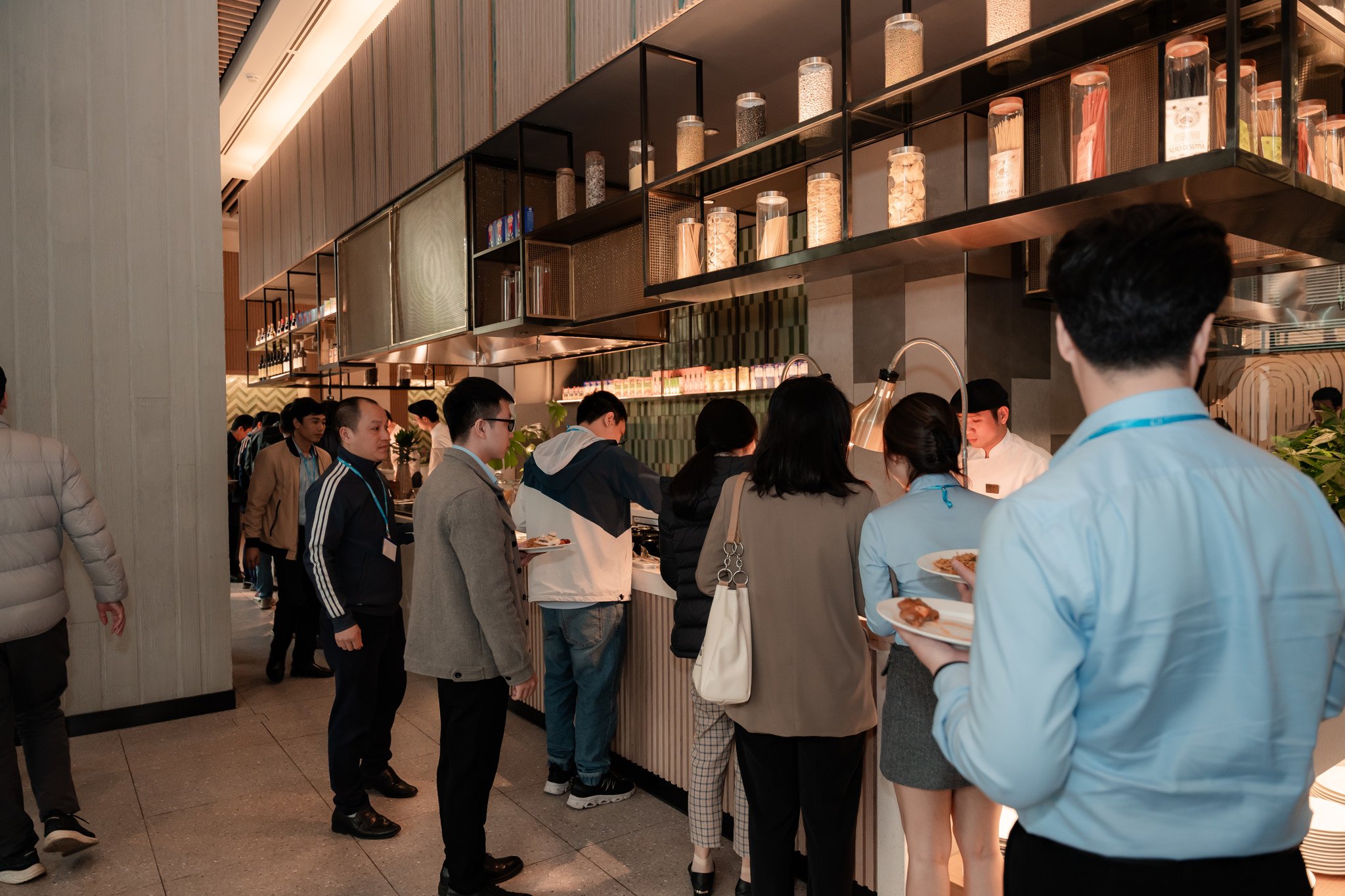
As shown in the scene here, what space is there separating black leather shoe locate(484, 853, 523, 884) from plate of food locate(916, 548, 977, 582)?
1742 millimetres

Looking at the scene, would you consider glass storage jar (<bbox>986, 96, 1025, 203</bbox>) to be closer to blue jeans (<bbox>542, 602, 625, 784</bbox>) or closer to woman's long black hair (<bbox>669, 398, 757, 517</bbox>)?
woman's long black hair (<bbox>669, 398, 757, 517</bbox>)

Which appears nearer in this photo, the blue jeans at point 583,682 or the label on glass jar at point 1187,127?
the label on glass jar at point 1187,127

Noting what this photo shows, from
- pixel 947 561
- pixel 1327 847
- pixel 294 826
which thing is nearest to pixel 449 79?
pixel 294 826

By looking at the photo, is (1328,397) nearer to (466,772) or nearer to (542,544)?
(542,544)

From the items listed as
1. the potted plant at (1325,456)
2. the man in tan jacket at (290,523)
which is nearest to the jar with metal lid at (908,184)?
the potted plant at (1325,456)

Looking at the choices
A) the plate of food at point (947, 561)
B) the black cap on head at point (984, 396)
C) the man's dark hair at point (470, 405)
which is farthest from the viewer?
the black cap on head at point (984, 396)

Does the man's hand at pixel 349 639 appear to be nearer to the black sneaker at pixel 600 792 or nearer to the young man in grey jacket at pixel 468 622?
the young man in grey jacket at pixel 468 622

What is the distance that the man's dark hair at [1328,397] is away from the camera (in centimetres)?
306

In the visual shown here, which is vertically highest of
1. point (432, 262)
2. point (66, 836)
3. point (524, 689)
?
point (432, 262)

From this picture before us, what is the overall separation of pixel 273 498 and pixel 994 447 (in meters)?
4.29

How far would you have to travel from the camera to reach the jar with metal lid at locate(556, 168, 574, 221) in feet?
14.6

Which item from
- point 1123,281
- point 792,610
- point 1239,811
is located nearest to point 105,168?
point 792,610

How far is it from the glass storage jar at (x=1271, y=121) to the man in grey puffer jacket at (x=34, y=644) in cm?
376

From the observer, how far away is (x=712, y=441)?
107 inches
